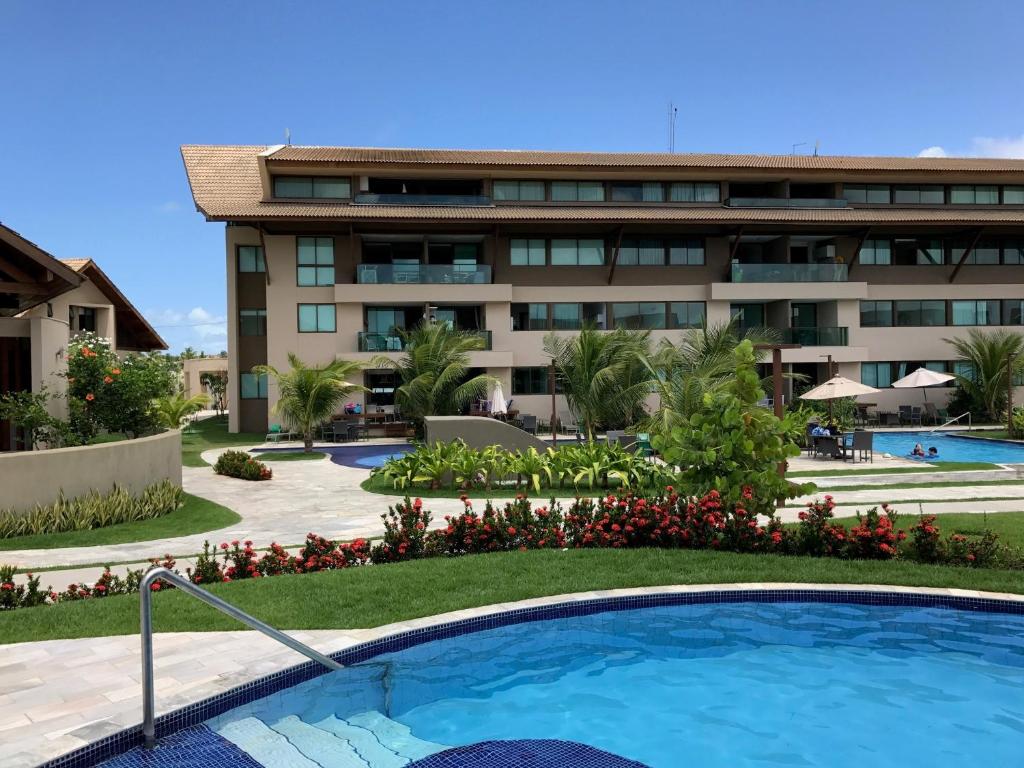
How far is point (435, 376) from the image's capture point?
2655 centimetres

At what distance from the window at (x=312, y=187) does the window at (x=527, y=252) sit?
6851mm

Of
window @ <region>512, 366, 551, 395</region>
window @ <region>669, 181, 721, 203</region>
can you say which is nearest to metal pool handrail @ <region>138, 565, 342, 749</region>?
window @ <region>512, 366, 551, 395</region>

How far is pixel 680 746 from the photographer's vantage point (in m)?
6.09

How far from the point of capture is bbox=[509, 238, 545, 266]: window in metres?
32.3

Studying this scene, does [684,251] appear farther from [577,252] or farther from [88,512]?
[88,512]

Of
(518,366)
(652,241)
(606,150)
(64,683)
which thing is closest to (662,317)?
(652,241)

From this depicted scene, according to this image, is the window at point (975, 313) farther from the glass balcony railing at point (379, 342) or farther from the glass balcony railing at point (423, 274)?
the glass balcony railing at point (379, 342)

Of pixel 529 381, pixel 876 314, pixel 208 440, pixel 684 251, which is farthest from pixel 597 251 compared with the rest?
pixel 208 440

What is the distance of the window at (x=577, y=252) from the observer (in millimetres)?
32688

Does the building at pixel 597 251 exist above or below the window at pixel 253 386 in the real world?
above

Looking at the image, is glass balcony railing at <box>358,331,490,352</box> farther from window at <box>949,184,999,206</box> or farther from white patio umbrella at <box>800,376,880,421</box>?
window at <box>949,184,999,206</box>

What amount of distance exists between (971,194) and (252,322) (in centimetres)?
3164

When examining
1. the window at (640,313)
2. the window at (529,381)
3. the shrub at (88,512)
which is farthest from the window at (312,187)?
the shrub at (88,512)

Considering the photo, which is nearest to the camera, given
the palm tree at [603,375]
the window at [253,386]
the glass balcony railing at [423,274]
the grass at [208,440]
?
the palm tree at [603,375]
